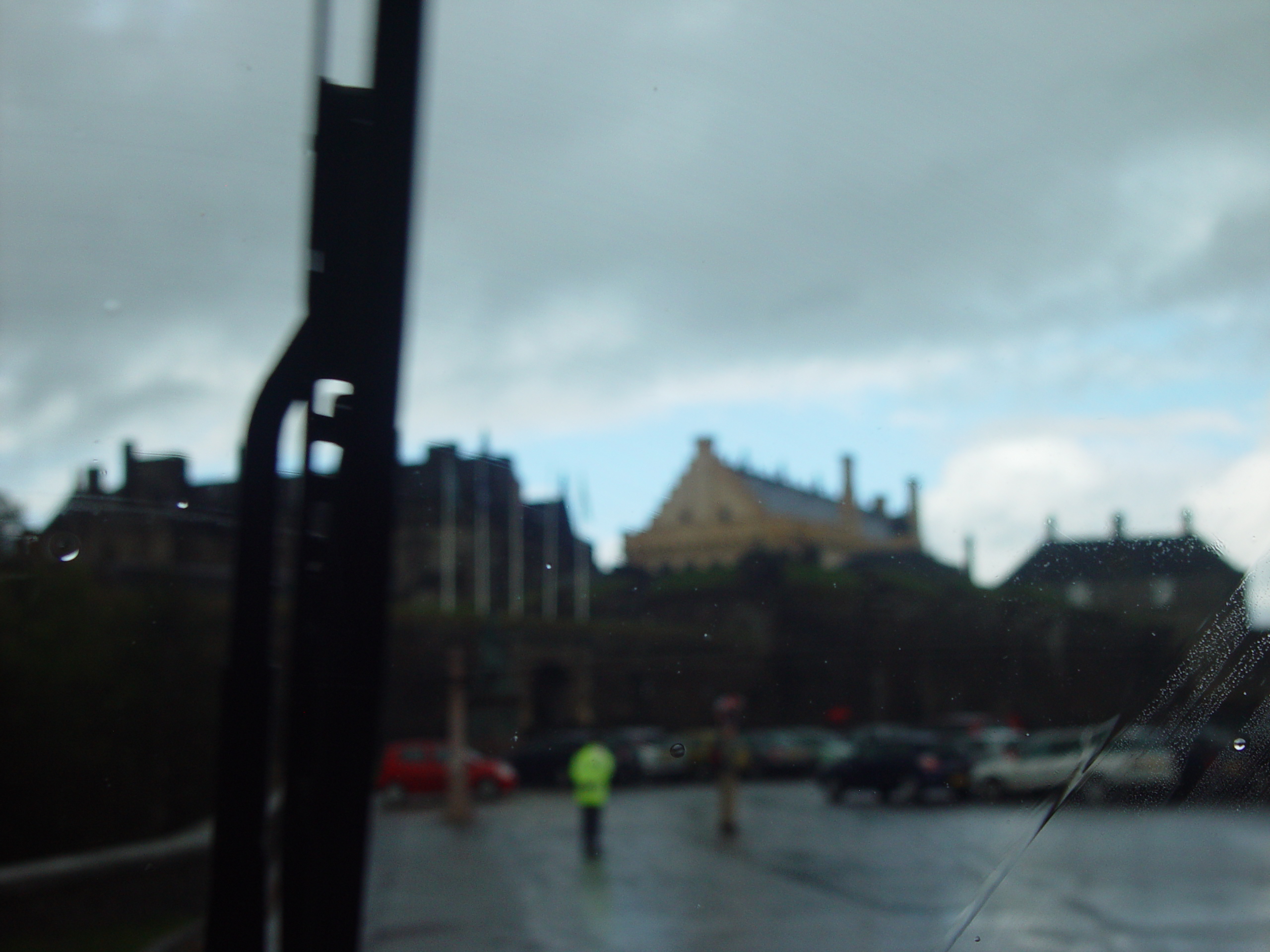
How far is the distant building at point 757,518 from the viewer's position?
1909mm

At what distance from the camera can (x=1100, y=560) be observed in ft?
6.08

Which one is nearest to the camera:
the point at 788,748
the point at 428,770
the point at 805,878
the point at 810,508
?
the point at 810,508

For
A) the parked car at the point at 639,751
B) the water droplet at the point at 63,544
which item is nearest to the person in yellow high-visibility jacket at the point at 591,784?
the parked car at the point at 639,751

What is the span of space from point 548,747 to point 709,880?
1.14 meters

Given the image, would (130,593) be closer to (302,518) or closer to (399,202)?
(302,518)

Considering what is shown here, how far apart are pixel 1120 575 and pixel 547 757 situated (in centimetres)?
111

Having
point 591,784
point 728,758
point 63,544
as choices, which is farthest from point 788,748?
point 63,544

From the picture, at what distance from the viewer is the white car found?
1820 millimetres

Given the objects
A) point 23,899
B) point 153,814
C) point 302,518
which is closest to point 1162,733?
point 302,518

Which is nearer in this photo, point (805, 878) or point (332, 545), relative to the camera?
point (332, 545)

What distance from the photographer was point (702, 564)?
196cm

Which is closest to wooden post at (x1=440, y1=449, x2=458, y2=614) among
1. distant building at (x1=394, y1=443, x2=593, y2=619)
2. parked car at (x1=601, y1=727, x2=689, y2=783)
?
distant building at (x1=394, y1=443, x2=593, y2=619)

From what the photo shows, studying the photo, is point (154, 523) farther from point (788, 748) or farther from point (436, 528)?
point (788, 748)

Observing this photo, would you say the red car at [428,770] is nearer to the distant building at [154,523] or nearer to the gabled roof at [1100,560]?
the distant building at [154,523]
